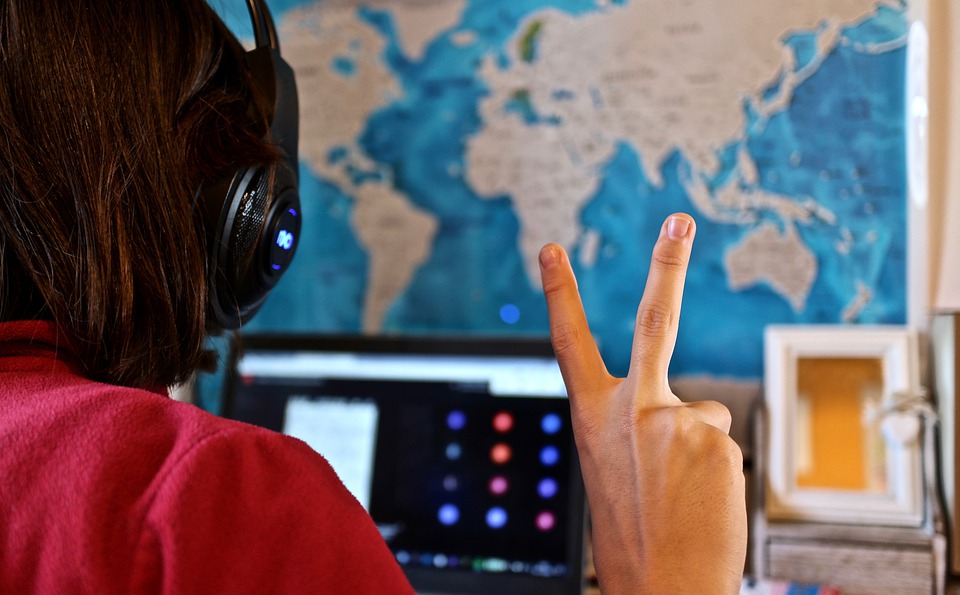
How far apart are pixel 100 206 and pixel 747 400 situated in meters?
0.88

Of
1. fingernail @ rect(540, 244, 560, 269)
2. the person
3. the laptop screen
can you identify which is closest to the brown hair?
the person

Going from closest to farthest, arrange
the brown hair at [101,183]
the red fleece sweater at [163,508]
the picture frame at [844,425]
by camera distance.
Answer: the red fleece sweater at [163,508]
the brown hair at [101,183]
the picture frame at [844,425]

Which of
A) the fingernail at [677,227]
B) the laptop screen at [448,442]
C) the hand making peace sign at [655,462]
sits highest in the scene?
the fingernail at [677,227]

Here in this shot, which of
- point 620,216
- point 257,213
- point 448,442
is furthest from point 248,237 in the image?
point 620,216

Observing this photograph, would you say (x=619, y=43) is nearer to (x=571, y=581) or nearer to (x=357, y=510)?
(x=571, y=581)

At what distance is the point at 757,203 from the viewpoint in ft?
3.62

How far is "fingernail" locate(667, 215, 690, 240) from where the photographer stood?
0.46 meters

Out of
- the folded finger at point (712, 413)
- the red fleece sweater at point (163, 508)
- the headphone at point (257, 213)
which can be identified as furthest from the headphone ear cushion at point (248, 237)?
the folded finger at point (712, 413)

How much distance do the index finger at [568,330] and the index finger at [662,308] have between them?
0.09ft

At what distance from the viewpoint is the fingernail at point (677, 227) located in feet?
1.50

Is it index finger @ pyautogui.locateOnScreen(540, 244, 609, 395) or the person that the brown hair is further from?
index finger @ pyautogui.locateOnScreen(540, 244, 609, 395)

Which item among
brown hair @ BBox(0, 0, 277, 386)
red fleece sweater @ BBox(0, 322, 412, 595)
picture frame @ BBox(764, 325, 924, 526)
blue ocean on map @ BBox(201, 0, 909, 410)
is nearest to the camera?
red fleece sweater @ BBox(0, 322, 412, 595)

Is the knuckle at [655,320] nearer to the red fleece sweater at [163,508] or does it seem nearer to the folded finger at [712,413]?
the folded finger at [712,413]

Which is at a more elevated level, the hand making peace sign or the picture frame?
the hand making peace sign
